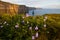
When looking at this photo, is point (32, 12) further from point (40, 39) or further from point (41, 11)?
point (40, 39)

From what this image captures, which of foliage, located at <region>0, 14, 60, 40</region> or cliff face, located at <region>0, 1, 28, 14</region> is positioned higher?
cliff face, located at <region>0, 1, 28, 14</region>

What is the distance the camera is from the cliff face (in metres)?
3.22

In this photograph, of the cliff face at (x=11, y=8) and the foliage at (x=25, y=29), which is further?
the cliff face at (x=11, y=8)

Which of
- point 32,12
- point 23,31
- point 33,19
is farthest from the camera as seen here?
point 32,12

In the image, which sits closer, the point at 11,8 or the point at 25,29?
the point at 25,29

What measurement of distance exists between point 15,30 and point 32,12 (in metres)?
0.96

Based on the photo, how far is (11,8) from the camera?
3277mm

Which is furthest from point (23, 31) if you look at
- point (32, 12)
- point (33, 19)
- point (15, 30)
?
point (32, 12)

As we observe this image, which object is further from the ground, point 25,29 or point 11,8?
point 11,8

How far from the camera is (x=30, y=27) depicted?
235cm

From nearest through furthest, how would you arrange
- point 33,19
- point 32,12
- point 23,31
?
point 23,31
point 33,19
point 32,12

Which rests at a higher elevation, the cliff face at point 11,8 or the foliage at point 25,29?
the cliff face at point 11,8

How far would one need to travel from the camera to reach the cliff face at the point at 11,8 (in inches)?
127

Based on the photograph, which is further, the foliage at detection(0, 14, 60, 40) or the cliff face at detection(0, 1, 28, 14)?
the cliff face at detection(0, 1, 28, 14)
